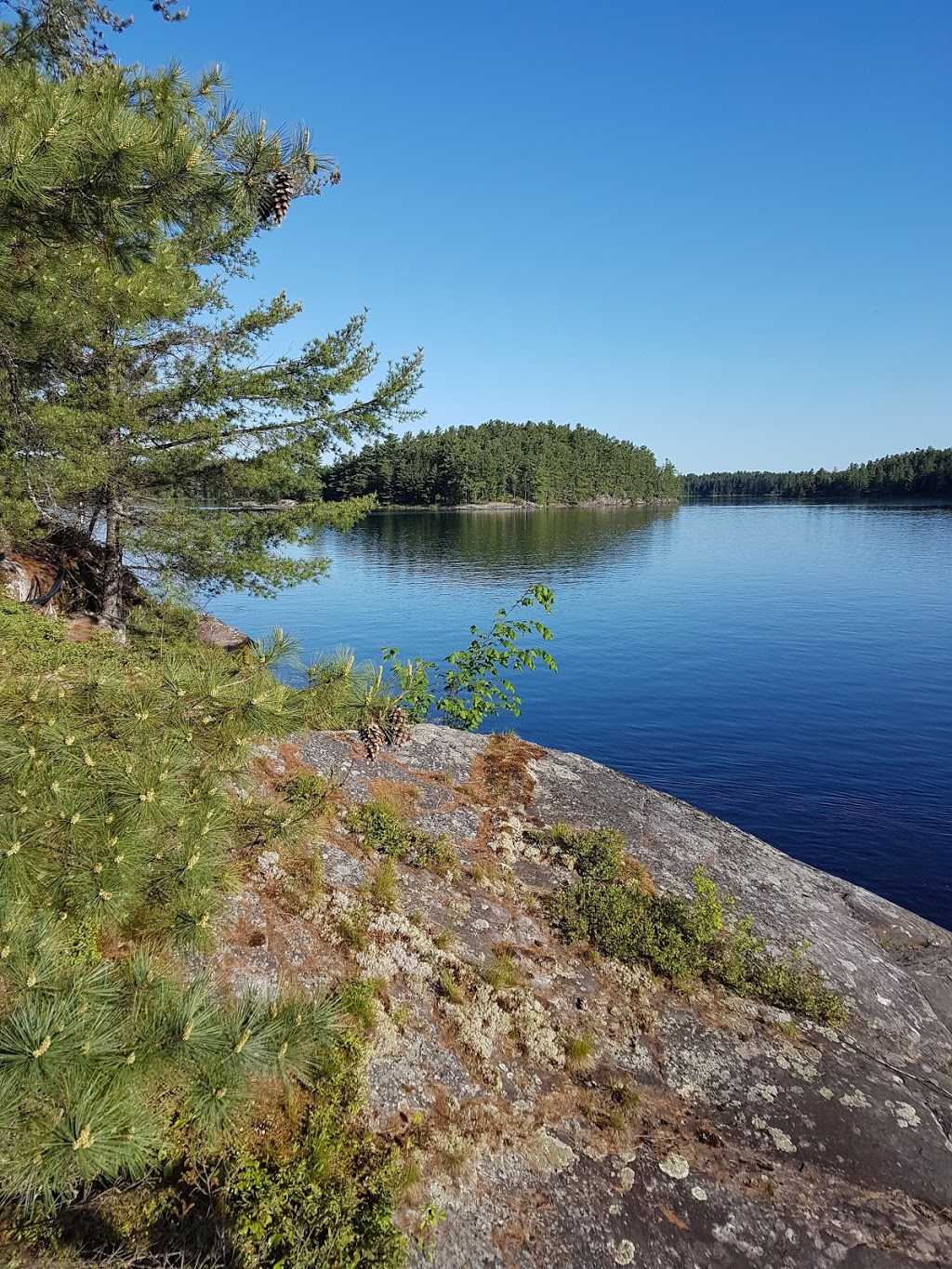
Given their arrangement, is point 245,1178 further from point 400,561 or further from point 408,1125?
point 400,561

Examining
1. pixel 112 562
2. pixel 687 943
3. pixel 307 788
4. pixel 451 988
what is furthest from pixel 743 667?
pixel 451 988

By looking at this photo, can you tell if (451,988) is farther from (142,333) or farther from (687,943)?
(142,333)

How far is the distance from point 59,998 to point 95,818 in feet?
3.04

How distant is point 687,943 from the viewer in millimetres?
6020

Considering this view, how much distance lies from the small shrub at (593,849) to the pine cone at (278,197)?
253 inches

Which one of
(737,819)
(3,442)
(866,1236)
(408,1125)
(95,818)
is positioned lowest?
(737,819)

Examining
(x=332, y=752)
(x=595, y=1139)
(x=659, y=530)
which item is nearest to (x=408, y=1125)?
(x=595, y=1139)

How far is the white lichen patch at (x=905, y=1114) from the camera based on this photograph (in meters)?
4.74

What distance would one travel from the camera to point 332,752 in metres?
7.55

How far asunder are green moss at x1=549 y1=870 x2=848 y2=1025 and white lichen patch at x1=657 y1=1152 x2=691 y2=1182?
1536 millimetres

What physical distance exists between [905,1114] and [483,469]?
5158 inches

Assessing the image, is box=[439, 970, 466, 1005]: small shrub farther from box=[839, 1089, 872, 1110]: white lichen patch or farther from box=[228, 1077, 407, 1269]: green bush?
box=[839, 1089, 872, 1110]: white lichen patch

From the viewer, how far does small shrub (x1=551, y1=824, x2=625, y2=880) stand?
6766 millimetres

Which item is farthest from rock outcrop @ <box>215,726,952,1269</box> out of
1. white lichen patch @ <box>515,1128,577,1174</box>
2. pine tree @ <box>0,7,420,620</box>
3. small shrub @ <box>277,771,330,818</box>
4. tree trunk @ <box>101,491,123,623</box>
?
tree trunk @ <box>101,491,123,623</box>
